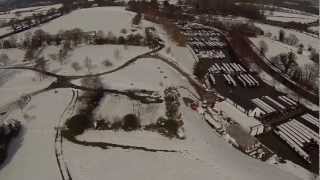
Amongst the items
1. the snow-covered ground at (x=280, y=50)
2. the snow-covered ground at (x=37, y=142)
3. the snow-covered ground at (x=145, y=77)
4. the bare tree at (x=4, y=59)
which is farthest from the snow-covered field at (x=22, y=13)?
the snow-covered ground at (x=280, y=50)

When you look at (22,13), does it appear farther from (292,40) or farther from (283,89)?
(283,89)

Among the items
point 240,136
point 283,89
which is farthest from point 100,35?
point 240,136

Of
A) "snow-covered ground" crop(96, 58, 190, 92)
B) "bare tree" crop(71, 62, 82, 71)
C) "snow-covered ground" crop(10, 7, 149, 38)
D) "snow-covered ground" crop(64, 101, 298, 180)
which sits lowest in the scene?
"snow-covered ground" crop(64, 101, 298, 180)

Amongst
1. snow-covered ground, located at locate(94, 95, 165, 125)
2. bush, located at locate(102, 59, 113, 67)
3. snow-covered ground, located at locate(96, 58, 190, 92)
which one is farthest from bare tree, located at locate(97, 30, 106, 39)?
snow-covered ground, located at locate(94, 95, 165, 125)

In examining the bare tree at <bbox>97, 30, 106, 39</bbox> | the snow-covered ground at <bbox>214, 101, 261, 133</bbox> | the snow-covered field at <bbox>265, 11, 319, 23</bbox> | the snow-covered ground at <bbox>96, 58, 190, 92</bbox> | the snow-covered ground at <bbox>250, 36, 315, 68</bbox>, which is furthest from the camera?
the snow-covered field at <bbox>265, 11, 319, 23</bbox>

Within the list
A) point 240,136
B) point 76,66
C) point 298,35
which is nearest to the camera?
point 240,136

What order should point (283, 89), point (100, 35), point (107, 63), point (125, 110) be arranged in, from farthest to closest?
point (100, 35) < point (107, 63) < point (283, 89) < point (125, 110)

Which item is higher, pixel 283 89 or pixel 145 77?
pixel 145 77

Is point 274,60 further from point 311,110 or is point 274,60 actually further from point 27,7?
point 27,7

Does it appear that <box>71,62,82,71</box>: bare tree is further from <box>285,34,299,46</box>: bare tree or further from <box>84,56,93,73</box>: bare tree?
<box>285,34,299,46</box>: bare tree

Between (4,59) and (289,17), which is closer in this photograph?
(4,59)
